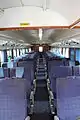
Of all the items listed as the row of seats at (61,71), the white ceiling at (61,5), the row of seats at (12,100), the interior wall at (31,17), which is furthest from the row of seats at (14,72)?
the white ceiling at (61,5)

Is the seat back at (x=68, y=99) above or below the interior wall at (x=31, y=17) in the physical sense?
below

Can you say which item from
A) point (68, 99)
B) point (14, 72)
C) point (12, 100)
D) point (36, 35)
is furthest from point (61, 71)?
point (12, 100)

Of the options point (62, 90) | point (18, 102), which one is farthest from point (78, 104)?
point (18, 102)

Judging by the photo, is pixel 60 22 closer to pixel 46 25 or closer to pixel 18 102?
pixel 46 25

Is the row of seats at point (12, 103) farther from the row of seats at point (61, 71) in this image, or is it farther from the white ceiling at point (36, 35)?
the row of seats at point (61, 71)

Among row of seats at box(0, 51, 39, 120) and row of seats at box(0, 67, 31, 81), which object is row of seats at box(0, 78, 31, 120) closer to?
row of seats at box(0, 51, 39, 120)

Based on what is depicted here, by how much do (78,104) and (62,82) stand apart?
615mm

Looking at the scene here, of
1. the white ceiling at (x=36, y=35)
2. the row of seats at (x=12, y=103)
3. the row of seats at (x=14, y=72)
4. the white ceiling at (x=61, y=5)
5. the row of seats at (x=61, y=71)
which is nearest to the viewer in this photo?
the white ceiling at (x=61, y=5)

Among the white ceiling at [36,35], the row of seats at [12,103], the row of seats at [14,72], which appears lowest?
the row of seats at [12,103]

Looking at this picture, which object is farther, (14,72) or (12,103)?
(14,72)

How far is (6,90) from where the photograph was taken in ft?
14.9

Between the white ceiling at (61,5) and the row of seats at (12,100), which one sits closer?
the white ceiling at (61,5)

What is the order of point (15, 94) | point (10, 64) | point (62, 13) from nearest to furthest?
point (62, 13) < point (15, 94) < point (10, 64)

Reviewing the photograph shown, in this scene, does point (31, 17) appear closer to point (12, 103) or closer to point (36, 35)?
point (12, 103)
